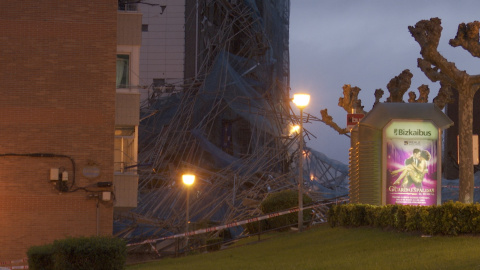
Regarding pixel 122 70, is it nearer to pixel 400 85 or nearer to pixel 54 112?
pixel 54 112

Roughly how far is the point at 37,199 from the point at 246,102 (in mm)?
32898

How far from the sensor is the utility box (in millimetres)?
23489

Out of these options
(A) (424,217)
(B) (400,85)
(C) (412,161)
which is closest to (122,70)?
(C) (412,161)

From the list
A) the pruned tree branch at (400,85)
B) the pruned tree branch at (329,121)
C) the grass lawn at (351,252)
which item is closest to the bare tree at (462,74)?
the grass lawn at (351,252)

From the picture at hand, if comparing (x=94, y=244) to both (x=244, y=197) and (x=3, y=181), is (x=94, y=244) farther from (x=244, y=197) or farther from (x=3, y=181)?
(x=244, y=197)

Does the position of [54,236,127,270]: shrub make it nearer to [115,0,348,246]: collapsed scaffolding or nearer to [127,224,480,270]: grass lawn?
[127,224,480,270]: grass lawn

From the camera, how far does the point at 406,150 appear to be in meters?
23.8

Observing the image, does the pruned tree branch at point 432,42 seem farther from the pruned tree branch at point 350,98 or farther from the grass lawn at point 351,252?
the pruned tree branch at point 350,98

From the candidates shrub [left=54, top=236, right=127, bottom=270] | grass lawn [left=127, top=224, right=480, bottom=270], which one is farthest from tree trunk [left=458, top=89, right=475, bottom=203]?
shrub [left=54, top=236, right=127, bottom=270]

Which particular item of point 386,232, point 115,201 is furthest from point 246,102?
point 386,232

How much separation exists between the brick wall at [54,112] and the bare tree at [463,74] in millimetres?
9398

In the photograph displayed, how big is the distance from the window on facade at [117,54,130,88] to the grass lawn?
645cm

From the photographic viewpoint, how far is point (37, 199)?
85.8ft

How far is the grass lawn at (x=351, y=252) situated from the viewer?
1541cm
